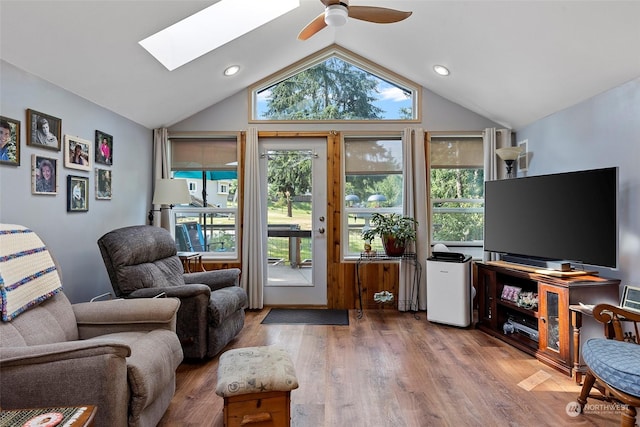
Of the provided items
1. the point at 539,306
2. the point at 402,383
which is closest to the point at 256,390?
the point at 402,383

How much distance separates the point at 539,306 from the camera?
10.1 feet

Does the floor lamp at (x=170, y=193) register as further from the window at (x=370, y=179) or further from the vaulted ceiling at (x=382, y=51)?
the window at (x=370, y=179)

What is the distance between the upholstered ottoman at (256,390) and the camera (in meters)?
1.83

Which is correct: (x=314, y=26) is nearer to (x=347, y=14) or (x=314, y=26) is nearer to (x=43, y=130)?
(x=347, y=14)

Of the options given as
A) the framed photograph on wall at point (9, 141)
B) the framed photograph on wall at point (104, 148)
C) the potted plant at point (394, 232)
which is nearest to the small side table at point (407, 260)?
the potted plant at point (394, 232)

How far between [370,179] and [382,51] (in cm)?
141

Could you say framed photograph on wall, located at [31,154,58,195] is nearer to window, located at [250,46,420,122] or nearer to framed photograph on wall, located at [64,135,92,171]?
framed photograph on wall, located at [64,135,92,171]

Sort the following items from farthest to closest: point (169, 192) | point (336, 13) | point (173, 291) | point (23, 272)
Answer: point (169, 192), point (173, 291), point (336, 13), point (23, 272)

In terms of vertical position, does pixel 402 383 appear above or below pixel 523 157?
below

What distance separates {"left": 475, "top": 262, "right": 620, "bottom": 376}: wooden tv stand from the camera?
2.79 meters

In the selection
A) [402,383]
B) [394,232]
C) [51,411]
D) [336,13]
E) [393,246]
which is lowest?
[402,383]

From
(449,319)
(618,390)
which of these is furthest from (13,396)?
(449,319)

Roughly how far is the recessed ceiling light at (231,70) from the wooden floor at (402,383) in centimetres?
257

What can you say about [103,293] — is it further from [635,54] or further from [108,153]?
[635,54]
